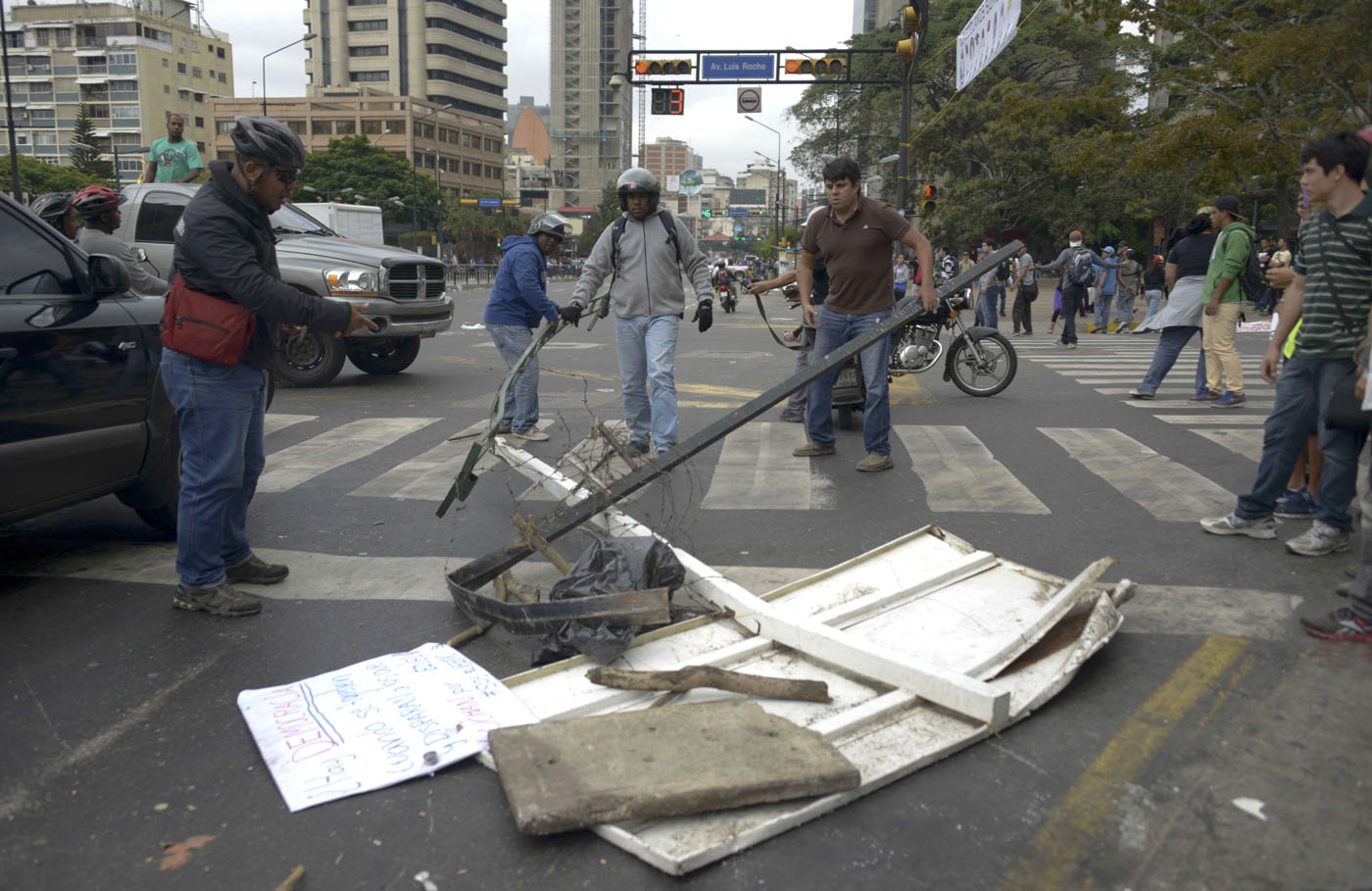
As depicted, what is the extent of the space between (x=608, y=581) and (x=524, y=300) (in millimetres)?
4682

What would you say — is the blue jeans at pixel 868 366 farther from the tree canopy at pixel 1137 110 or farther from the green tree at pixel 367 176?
the green tree at pixel 367 176

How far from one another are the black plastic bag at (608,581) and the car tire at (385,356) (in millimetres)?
8844

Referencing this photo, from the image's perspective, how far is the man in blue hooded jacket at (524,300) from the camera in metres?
8.12

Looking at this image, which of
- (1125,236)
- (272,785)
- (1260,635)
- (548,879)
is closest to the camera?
(548,879)

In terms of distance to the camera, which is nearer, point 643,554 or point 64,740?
point 64,740

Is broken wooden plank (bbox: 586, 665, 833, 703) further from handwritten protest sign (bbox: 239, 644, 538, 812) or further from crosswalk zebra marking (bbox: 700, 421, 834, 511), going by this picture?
crosswalk zebra marking (bbox: 700, 421, 834, 511)

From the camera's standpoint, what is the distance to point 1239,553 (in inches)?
194

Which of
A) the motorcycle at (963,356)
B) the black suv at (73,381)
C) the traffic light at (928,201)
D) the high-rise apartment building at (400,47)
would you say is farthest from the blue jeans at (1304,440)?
the high-rise apartment building at (400,47)

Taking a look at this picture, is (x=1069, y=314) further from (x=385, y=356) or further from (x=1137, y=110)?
(x=385, y=356)

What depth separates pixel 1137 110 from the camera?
1691 centimetres

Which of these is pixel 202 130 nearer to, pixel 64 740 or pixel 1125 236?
pixel 1125 236

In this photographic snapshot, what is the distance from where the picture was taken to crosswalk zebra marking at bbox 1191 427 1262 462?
24.6 feet

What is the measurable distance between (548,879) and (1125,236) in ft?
185

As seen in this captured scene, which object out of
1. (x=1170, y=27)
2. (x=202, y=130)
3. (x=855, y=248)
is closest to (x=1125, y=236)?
(x=1170, y=27)
